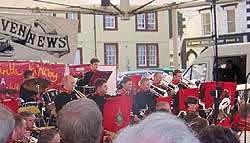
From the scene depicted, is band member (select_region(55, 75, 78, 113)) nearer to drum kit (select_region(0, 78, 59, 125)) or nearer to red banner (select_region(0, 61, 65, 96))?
drum kit (select_region(0, 78, 59, 125))

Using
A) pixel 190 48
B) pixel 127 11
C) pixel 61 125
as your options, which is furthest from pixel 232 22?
pixel 61 125

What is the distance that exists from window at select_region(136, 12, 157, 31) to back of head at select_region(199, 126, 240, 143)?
29.4 metres

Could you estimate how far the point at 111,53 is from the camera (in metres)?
31.0

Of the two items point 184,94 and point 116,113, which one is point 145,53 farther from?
point 116,113

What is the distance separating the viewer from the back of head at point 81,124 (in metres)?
2.83

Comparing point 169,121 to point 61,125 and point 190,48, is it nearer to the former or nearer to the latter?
point 61,125

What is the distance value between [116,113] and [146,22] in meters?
26.4

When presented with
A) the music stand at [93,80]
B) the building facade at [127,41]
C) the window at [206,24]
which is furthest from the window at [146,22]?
the music stand at [93,80]

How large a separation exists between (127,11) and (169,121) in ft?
31.7

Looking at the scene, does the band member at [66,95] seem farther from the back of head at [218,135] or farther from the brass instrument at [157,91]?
the back of head at [218,135]

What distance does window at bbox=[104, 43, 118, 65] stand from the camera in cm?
3069

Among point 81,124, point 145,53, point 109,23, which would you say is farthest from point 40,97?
point 145,53

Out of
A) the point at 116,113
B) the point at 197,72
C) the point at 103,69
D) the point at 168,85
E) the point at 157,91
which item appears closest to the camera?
the point at 116,113

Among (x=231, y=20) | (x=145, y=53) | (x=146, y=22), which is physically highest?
(x=231, y=20)
